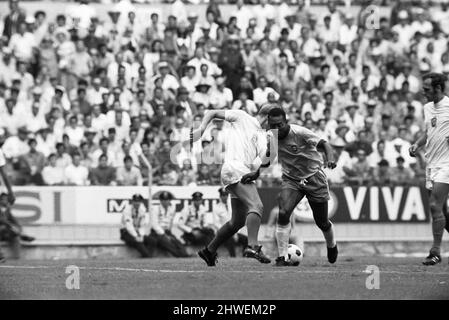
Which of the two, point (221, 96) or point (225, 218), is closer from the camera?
point (225, 218)

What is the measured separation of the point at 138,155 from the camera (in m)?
25.5

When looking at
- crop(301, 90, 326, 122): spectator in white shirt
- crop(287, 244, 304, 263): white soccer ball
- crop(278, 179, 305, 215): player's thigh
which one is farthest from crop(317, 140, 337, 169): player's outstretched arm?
crop(301, 90, 326, 122): spectator in white shirt

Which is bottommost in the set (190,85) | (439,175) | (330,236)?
(330,236)

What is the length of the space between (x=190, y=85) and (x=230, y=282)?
1468 centimetres

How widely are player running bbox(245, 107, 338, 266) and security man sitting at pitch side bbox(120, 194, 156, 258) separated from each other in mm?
8063

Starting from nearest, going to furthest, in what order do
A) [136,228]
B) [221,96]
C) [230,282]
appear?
[230,282] → [136,228] → [221,96]

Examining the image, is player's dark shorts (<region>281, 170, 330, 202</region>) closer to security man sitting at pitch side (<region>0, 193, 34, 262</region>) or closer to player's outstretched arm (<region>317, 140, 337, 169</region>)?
player's outstretched arm (<region>317, 140, 337, 169</region>)

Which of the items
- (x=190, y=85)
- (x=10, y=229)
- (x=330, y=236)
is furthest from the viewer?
(x=190, y=85)

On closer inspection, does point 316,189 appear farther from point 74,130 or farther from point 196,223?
point 74,130

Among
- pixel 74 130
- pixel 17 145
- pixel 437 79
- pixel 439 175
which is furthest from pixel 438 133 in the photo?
pixel 17 145

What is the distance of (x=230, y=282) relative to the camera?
1416 centimetres

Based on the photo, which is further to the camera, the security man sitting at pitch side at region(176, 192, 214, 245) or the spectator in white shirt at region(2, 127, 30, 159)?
the spectator in white shirt at region(2, 127, 30, 159)

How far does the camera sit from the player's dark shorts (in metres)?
16.9

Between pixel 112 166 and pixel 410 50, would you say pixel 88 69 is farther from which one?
pixel 410 50
